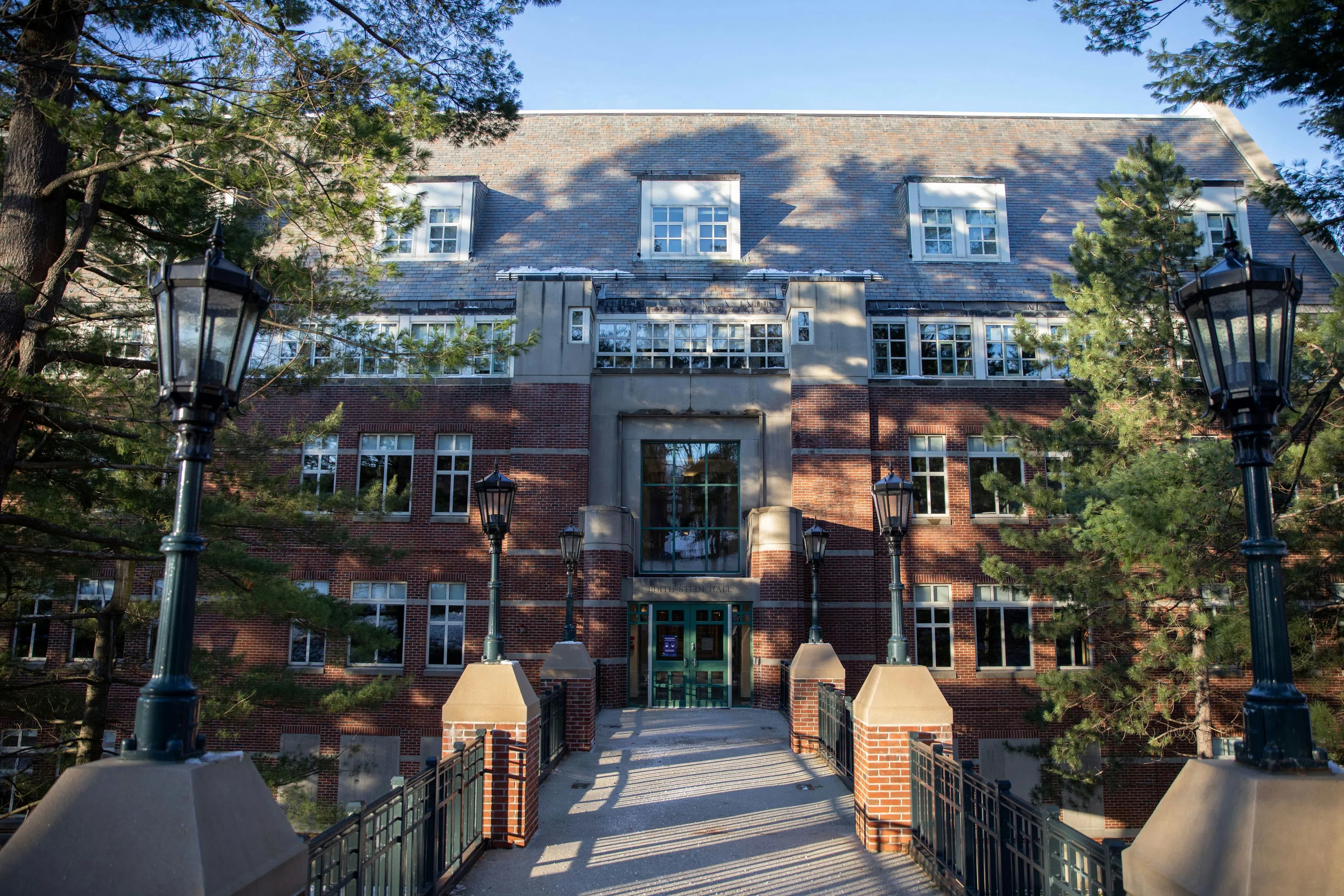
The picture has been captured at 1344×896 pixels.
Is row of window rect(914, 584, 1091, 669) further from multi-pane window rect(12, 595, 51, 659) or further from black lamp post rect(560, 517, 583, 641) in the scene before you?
multi-pane window rect(12, 595, 51, 659)

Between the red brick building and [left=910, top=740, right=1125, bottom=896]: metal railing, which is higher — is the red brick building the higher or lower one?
the higher one

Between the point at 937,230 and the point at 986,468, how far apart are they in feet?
22.5

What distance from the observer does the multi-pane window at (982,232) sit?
23.8 metres

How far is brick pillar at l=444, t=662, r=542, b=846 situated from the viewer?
7859mm

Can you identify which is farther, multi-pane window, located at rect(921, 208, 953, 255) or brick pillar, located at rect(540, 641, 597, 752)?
multi-pane window, located at rect(921, 208, 953, 255)

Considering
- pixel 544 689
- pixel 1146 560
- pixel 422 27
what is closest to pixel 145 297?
pixel 422 27

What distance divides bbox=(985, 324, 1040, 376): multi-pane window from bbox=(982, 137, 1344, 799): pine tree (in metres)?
2.71

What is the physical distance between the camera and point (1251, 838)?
10.5 ft

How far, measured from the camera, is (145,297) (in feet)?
34.2

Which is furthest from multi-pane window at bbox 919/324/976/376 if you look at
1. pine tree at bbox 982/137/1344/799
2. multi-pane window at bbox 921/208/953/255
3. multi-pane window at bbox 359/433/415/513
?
multi-pane window at bbox 359/433/415/513

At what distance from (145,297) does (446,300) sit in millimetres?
11876

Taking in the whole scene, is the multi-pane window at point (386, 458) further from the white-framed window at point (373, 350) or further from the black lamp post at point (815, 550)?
the white-framed window at point (373, 350)

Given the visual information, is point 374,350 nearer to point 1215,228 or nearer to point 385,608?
point 385,608

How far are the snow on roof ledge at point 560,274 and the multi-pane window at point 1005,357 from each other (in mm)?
9043
